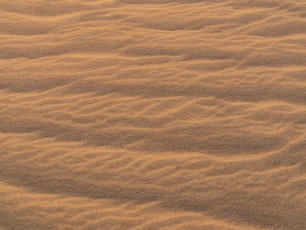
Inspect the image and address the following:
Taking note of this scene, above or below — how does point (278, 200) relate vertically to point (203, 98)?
below

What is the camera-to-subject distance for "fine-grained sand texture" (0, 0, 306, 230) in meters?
2.92

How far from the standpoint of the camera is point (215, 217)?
2.86 metres

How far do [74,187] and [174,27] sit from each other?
6.69 feet

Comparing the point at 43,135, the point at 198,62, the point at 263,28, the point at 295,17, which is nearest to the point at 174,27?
the point at 198,62

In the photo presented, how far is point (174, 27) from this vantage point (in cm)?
434

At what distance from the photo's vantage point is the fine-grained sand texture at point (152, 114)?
292 centimetres

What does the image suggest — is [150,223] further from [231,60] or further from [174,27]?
[174,27]

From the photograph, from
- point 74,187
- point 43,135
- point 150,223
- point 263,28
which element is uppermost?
point 263,28

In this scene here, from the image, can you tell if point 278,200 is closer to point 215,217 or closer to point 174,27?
point 215,217

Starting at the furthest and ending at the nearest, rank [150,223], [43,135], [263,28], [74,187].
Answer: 1. [263,28]
2. [43,135]
3. [74,187]
4. [150,223]

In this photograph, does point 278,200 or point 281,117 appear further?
point 281,117

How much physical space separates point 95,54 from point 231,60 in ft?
4.14

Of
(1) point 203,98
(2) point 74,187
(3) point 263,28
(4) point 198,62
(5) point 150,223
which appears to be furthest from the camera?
(3) point 263,28

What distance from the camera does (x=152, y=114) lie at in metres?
3.52
